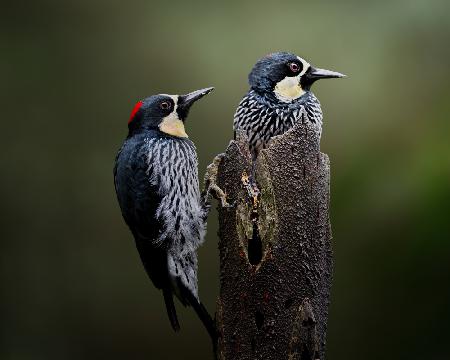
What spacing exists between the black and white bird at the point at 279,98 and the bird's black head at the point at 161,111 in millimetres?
281

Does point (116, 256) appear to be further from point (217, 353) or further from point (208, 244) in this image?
point (217, 353)

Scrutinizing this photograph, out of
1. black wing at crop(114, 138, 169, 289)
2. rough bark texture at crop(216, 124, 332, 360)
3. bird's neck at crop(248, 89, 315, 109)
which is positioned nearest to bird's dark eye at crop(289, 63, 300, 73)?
bird's neck at crop(248, 89, 315, 109)

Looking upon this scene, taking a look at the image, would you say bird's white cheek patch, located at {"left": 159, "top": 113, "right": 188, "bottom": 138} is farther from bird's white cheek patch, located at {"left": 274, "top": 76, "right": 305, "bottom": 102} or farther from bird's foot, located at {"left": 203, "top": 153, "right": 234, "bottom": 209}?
bird's white cheek patch, located at {"left": 274, "top": 76, "right": 305, "bottom": 102}

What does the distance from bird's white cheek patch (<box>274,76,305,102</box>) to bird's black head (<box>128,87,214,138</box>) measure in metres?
0.37

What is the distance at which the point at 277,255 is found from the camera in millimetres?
2609

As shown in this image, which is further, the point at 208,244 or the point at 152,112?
the point at 208,244

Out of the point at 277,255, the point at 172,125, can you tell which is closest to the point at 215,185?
the point at 277,255
